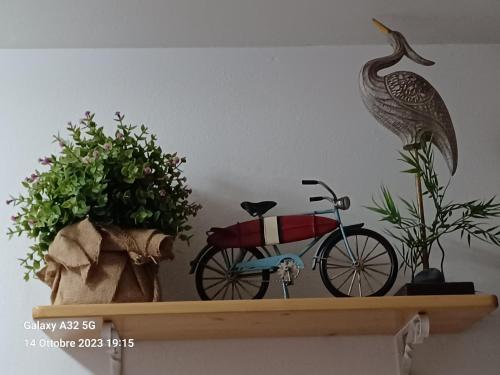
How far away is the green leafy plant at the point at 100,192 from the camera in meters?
1.09

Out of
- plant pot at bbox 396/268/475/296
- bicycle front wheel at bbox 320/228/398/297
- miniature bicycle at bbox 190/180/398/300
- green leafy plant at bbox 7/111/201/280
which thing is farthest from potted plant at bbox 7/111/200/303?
plant pot at bbox 396/268/475/296

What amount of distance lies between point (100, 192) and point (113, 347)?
0.28m

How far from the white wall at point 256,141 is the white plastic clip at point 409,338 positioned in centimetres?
2

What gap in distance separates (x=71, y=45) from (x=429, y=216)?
812 mm

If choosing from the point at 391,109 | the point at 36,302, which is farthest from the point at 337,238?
the point at 36,302

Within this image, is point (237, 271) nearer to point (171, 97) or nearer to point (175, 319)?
point (175, 319)

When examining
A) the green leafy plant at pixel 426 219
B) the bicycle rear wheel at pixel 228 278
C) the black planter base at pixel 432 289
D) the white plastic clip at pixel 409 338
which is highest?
the green leafy plant at pixel 426 219

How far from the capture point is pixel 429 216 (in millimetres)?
1324

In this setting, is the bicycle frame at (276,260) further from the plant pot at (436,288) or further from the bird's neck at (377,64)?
the bird's neck at (377,64)

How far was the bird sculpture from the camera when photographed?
1.19 meters

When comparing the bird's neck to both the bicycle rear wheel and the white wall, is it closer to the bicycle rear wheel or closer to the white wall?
the white wall

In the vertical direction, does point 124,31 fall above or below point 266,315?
above

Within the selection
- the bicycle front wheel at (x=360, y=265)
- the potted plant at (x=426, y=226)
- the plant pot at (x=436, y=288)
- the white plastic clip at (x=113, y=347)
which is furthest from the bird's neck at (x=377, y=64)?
the white plastic clip at (x=113, y=347)

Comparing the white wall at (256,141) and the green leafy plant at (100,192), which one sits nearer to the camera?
the green leafy plant at (100,192)
